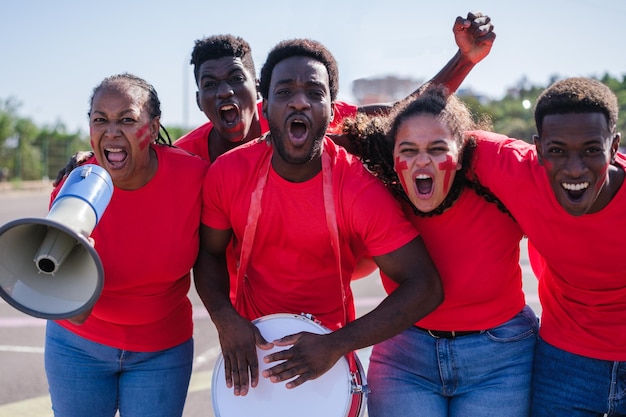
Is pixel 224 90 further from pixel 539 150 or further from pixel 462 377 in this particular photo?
pixel 462 377

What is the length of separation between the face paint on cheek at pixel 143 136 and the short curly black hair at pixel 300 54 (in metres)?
0.63

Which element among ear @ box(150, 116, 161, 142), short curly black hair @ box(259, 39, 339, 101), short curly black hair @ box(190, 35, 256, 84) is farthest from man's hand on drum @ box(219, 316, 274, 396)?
short curly black hair @ box(190, 35, 256, 84)

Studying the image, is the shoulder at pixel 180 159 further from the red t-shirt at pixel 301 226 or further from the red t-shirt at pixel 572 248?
the red t-shirt at pixel 572 248

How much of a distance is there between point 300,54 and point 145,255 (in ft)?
4.13

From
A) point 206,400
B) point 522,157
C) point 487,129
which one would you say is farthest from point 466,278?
point 206,400

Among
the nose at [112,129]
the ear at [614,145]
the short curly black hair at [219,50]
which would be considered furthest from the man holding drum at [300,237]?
the short curly black hair at [219,50]

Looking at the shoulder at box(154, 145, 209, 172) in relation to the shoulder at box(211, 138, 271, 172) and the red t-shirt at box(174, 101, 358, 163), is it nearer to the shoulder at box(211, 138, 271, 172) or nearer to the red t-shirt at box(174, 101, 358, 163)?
the shoulder at box(211, 138, 271, 172)

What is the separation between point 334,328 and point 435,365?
52 centimetres

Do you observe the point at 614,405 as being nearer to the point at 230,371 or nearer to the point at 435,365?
the point at 435,365

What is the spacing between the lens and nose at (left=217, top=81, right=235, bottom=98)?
412 centimetres

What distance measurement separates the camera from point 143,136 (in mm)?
3219

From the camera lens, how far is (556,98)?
112 inches

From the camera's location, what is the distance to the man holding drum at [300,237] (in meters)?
2.87

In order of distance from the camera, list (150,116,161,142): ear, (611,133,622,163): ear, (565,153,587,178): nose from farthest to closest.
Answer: (150,116,161,142): ear
(611,133,622,163): ear
(565,153,587,178): nose
